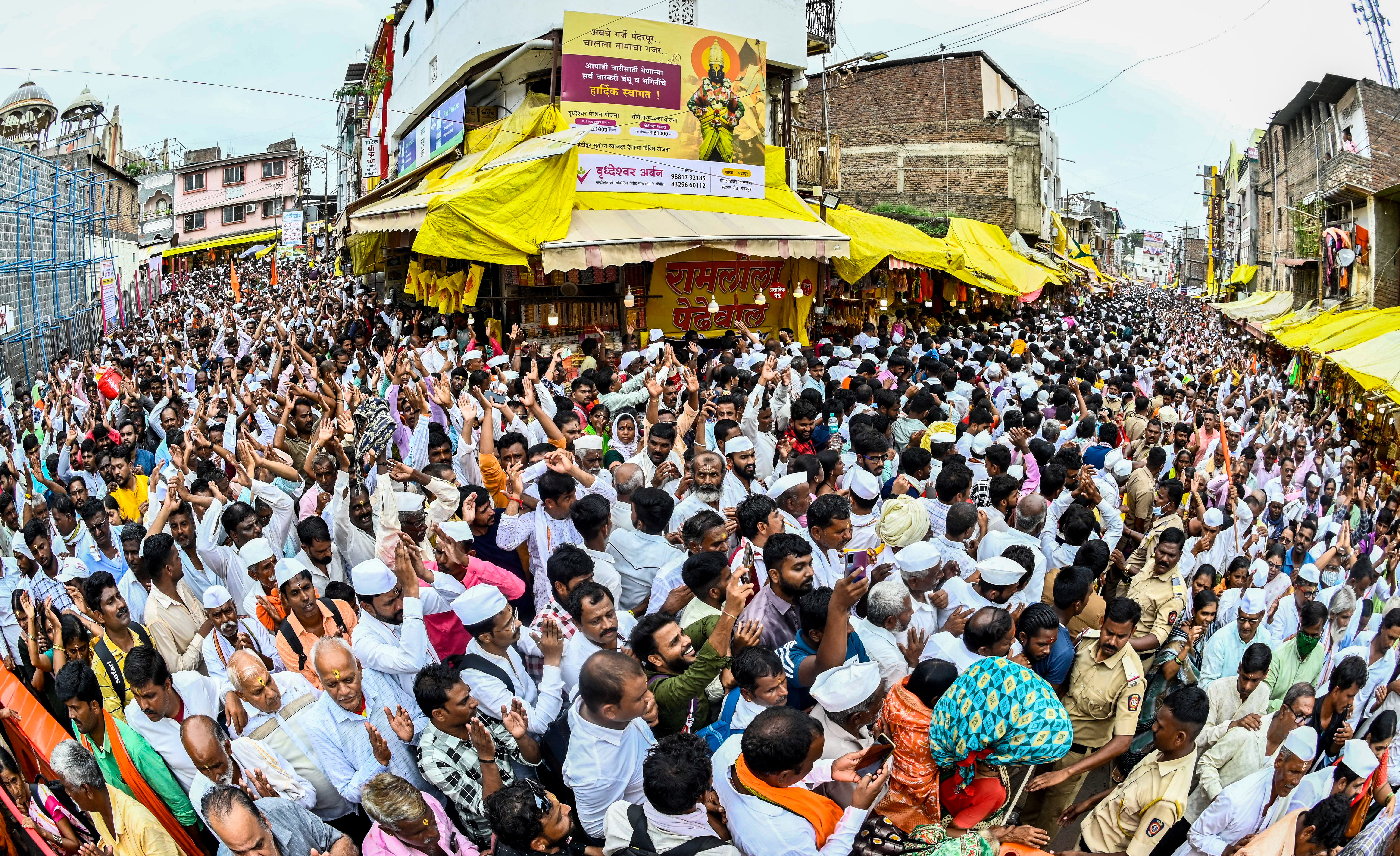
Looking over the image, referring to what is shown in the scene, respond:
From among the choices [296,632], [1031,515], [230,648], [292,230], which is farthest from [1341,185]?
[292,230]

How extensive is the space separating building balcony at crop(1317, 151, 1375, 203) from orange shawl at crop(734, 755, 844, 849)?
73.8 feet

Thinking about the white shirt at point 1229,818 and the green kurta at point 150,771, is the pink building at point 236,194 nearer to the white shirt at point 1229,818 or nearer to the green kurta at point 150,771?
the green kurta at point 150,771

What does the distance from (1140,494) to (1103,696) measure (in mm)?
3328

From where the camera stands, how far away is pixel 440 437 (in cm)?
605

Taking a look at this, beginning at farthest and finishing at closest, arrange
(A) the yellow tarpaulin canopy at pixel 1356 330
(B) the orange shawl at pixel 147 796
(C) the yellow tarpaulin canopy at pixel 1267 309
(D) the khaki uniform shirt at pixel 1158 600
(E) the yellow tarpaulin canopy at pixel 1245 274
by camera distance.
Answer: (E) the yellow tarpaulin canopy at pixel 1245 274 → (C) the yellow tarpaulin canopy at pixel 1267 309 → (A) the yellow tarpaulin canopy at pixel 1356 330 → (D) the khaki uniform shirt at pixel 1158 600 → (B) the orange shawl at pixel 147 796

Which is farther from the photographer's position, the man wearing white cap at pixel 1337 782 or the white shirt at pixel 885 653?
the white shirt at pixel 885 653

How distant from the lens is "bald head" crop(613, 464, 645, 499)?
5.22 meters

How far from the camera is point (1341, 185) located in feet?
67.2

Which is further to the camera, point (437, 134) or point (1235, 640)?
point (437, 134)

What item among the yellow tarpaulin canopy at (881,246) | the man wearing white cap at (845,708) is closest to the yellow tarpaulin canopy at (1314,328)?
the yellow tarpaulin canopy at (881,246)

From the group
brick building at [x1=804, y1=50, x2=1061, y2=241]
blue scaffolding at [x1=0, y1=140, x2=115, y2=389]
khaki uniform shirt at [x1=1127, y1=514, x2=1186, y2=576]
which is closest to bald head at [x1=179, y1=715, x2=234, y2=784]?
khaki uniform shirt at [x1=1127, y1=514, x2=1186, y2=576]

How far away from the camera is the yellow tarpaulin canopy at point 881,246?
1557 cm

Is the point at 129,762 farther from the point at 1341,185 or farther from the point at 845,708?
the point at 1341,185

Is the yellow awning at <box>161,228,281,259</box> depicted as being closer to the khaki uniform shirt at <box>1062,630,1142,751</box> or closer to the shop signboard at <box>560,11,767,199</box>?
the shop signboard at <box>560,11,767,199</box>
